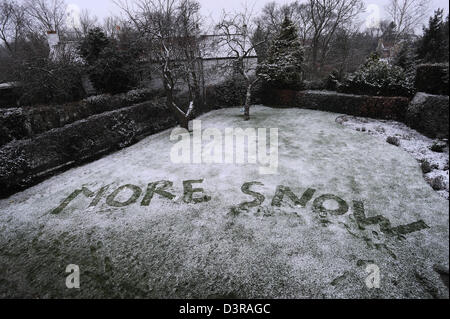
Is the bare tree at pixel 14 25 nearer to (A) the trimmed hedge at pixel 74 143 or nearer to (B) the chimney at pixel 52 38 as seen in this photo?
(B) the chimney at pixel 52 38

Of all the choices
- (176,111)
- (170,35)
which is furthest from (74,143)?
(170,35)

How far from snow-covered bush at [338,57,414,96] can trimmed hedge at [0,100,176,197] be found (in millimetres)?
12112

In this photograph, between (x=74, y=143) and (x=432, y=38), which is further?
(x=432, y=38)

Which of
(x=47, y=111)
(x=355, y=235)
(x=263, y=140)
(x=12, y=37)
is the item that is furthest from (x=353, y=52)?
(x=12, y=37)

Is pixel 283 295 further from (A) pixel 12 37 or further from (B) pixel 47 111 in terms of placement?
(A) pixel 12 37

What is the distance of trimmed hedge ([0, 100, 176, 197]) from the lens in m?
7.88

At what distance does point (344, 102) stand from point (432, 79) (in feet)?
14.7

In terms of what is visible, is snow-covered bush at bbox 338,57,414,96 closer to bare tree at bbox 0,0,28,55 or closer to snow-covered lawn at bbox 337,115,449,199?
snow-covered lawn at bbox 337,115,449,199

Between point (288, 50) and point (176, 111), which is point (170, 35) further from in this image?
point (288, 50)

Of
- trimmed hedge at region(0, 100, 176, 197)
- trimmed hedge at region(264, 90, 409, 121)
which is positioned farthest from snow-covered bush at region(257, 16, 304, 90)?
trimmed hedge at region(0, 100, 176, 197)

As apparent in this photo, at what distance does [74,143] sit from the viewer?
969cm

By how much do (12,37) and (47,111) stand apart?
2022 cm

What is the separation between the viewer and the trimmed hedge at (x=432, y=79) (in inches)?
341

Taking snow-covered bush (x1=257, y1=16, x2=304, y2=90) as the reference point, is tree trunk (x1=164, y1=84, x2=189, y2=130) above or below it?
below
